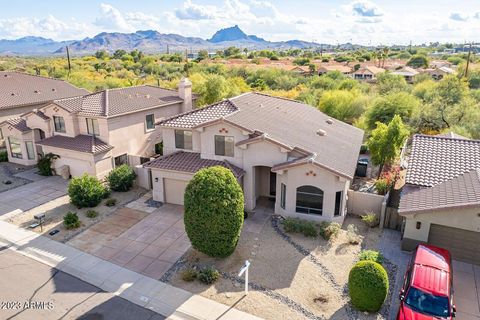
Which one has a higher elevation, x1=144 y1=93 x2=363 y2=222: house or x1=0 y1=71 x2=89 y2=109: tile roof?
x1=0 y1=71 x2=89 y2=109: tile roof

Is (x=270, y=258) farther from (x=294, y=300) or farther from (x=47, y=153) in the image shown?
(x=47, y=153)

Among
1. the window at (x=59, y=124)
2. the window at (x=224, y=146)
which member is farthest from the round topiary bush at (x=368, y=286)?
the window at (x=59, y=124)

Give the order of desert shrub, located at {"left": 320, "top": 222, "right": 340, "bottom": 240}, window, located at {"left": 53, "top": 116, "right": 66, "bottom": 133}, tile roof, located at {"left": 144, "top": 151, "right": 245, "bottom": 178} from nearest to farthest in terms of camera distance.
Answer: desert shrub, located at {"left": 320, "top": 222, "right": 340, "bottom": 240} < tile roof, located at {"left": 144, "top": 151, "right": 245, "bottom": 178} < window, located at {"left": 53, "top": 116, "right": 66, "bottom": 133}

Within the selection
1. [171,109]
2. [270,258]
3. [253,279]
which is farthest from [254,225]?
[171,109]

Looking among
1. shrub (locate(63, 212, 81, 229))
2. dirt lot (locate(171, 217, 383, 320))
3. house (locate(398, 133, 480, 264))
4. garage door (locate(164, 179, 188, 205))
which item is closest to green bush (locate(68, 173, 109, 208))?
shrub (locate(63, 212, 81, 229))

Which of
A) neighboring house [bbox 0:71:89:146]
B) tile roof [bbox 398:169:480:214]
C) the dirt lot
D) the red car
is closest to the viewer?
the red car

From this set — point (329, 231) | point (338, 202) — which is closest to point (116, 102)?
point (338, 202)

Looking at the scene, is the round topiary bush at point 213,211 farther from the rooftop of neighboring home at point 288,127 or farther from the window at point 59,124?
the window at point 59,124

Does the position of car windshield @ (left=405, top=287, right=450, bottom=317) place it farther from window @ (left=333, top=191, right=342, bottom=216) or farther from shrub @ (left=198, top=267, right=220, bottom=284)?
shrub @ (left=198, top=267, right=220, bottom=284)
